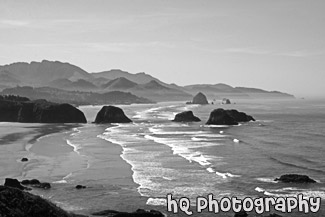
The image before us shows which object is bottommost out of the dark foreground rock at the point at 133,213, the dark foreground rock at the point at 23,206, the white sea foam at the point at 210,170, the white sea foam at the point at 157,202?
the white sea foam at the point at 157,202

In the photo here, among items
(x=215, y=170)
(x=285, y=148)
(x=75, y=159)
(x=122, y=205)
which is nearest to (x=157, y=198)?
(x=122, y=205)

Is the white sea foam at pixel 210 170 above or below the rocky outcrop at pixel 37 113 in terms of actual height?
below

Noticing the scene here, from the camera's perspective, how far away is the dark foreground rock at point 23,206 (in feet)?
85.8

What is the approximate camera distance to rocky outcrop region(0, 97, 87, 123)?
14800 cm

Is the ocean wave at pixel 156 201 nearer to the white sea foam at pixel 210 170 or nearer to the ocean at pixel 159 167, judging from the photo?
the ocean at pixel 159 167

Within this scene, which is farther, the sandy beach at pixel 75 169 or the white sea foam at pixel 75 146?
the white sea foam at pixel 75 146

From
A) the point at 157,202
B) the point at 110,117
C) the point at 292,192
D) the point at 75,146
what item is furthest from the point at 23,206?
the point at 110,117

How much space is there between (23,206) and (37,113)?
12754 centimetres

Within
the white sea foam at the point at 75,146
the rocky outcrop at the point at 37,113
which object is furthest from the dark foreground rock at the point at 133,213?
the rocky outcrop at the point at 37,113

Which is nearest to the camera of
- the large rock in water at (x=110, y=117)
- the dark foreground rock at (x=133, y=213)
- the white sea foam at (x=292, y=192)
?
the dark foreground rock at (x=133, y=213)

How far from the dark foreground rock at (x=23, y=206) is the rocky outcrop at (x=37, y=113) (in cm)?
12276

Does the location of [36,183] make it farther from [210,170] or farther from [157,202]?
[210,170]

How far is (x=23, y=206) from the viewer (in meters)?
27.2

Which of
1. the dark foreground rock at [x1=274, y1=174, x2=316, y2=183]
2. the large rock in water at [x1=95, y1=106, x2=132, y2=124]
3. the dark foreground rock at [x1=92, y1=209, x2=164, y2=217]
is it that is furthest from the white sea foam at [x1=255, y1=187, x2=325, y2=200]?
the large rock in water at [x1=95, y1=106, x2=132, y2=124]
